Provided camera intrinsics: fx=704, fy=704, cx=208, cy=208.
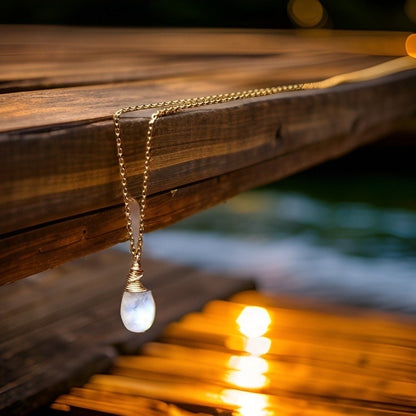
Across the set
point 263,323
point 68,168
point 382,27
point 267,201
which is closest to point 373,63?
point 263,323

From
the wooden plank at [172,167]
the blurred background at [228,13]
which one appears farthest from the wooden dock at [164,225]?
the blurred background at [228,13]

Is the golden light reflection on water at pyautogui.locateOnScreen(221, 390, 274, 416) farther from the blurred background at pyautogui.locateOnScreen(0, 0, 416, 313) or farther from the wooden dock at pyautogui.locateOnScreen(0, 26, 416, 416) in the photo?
the blurred background at pyautogui.locateOnScreen(0, 0, 416, 313)

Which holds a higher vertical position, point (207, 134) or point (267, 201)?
point (267, 201)

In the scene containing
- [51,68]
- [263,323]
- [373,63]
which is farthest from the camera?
[373,63]

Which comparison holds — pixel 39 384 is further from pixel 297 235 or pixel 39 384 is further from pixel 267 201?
Result: pixel 267 201

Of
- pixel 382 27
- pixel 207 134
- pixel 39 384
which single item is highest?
pixel 382 27

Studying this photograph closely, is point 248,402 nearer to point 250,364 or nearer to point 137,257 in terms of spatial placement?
point 250,364

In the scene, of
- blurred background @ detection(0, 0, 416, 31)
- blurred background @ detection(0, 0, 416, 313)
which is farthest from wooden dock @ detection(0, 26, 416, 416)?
blurred background @ detection(0, 0, 416, 31)

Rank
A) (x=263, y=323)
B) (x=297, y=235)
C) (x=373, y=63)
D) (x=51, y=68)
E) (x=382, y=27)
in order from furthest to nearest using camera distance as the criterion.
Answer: (x=382, y=27) < (x=297, y=235) < (x=373, y=63) < (x=263, y=323) < (x=51, y=68)
